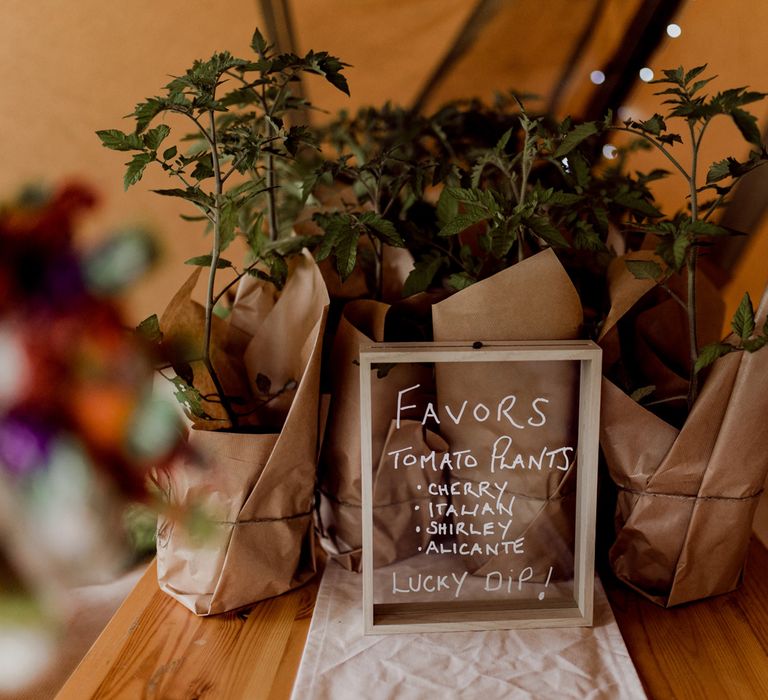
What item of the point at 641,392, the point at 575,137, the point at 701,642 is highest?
the point at 575,137

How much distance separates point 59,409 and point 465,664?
66 cm

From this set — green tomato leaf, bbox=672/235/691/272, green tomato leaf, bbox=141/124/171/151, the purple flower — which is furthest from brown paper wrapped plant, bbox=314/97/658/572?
the purple flower

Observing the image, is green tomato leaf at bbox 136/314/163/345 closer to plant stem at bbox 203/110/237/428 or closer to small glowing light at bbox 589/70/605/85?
plant stem at bbox 203/110/237/428

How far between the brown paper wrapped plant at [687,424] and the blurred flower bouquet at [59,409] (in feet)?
1.97

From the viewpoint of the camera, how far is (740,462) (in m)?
0.89

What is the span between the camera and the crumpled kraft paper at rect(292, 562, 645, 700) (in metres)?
0.82

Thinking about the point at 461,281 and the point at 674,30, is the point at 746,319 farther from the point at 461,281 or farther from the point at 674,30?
the point at 674,30

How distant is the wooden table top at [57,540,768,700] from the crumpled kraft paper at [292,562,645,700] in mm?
28

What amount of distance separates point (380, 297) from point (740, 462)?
53cm

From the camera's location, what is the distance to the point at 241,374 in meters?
1.02

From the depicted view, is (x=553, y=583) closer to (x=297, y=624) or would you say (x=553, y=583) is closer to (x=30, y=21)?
(x=297, y=624)

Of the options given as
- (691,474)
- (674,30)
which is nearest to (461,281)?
(691,474)

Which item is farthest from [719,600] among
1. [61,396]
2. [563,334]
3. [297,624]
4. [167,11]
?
[167,11]

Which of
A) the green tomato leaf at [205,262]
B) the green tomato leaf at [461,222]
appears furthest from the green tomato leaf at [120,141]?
the green tomato leaf at [461,222]
